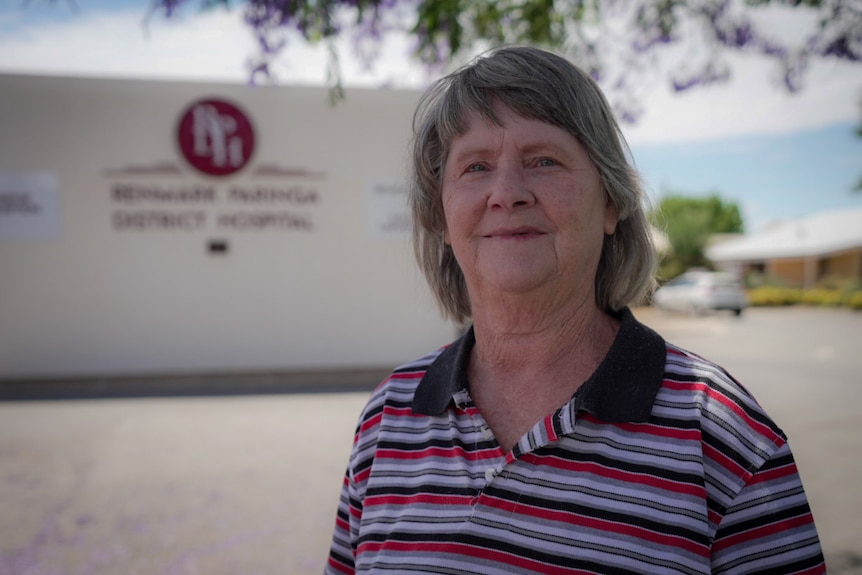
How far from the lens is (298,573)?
4105 mm

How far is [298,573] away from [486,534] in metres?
3.10

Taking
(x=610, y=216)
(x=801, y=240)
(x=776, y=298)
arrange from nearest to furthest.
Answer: (x=610, y=216) → (x=776, y=298) → (x=801, y=240)

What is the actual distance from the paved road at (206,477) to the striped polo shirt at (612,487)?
299 centimetres

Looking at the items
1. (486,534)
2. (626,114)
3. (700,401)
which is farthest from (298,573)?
(626,114)

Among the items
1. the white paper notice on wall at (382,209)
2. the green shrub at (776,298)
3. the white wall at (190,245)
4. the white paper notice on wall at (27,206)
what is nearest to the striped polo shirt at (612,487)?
the white wall at (190,245)

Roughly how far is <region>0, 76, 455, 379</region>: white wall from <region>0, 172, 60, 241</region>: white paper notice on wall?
2 cm

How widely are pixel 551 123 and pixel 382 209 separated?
9.38 meters

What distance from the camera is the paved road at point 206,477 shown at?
170 inches

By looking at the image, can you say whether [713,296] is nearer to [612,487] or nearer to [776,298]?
[776,298]

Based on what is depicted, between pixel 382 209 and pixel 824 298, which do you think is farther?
pixel 824 298

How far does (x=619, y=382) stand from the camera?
1447mm

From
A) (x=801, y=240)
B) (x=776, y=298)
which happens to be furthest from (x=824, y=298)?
(x=801, y=240)

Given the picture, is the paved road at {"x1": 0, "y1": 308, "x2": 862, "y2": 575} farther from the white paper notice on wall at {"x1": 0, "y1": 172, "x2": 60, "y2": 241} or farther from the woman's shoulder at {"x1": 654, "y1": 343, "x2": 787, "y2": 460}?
the woman's shoulder at {"x1": 654, "y1": 343, "x2": 787, "y2": 460}

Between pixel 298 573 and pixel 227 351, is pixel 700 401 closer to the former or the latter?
pixel 298 573
